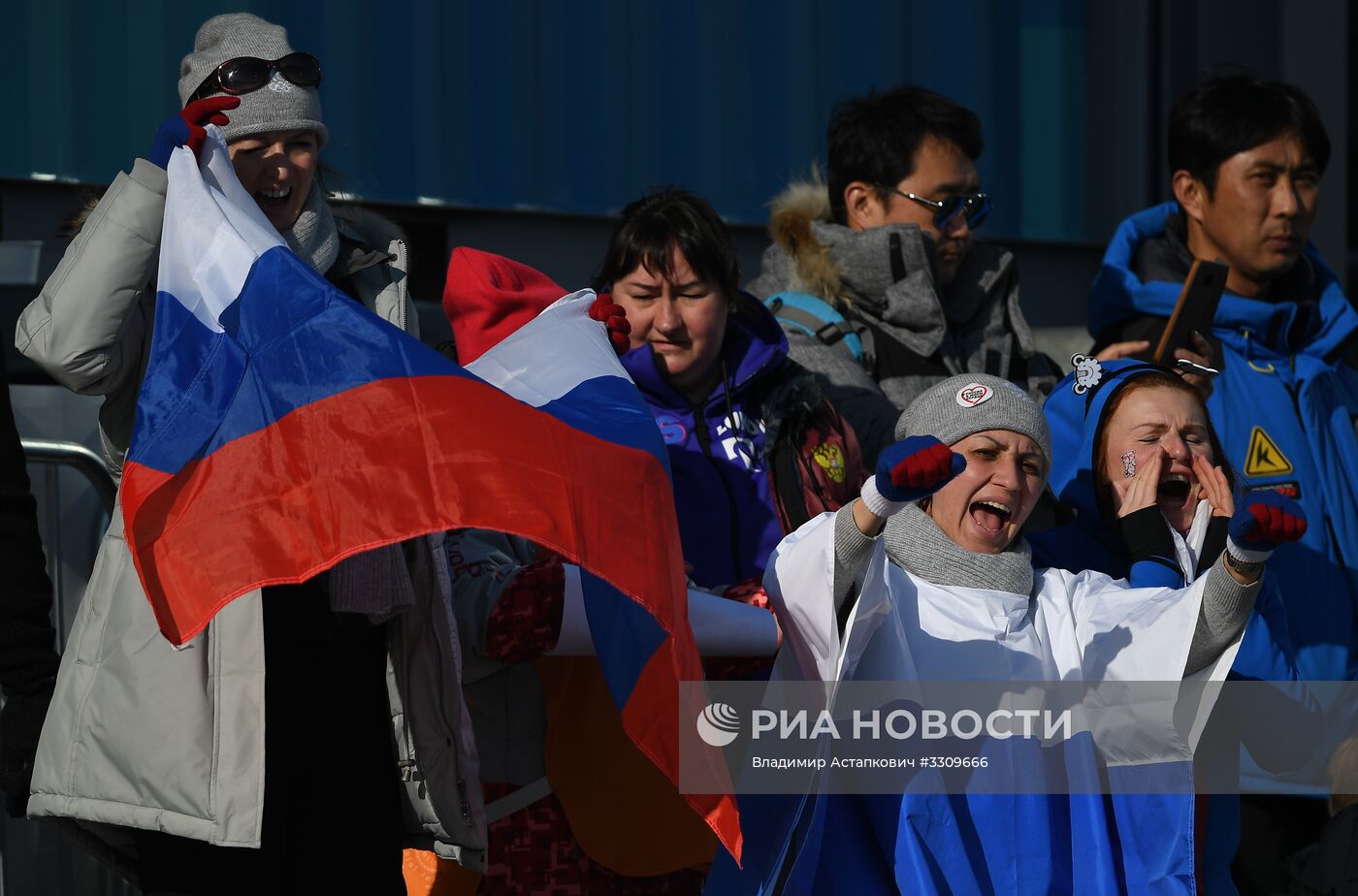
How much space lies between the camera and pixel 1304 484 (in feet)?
14.2

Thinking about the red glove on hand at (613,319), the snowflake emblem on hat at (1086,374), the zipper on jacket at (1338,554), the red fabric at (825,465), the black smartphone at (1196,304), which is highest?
the red glove on hand at (613,319)

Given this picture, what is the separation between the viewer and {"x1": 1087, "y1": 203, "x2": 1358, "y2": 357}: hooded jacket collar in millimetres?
4566

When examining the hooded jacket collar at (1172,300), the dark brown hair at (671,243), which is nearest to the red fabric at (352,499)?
the dark brown hair at (671,243)

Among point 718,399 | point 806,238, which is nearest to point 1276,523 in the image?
point 718,399

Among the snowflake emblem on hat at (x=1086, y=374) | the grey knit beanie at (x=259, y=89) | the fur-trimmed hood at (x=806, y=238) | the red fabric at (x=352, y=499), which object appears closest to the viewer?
the red fabric at (x=352, y=499)

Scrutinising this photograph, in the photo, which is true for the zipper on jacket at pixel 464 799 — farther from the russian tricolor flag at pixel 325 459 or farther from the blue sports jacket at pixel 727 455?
the blue sports jacket at pixel 727 455

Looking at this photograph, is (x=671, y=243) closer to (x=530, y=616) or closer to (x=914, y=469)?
(x=530, y=616)

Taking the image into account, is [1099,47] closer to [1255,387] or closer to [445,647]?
[1255,387]

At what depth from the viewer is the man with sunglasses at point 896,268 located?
442 centimetres

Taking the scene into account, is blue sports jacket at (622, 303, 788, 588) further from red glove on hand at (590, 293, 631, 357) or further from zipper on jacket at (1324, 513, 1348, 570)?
zipper on jacket at (1324, 513, 1348, 570)

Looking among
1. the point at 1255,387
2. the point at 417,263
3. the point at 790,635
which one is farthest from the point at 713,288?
the point at 417,263

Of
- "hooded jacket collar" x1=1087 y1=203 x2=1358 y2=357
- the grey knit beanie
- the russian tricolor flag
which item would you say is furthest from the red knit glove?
"hooded jacket collar" x1=1087 y1=203 x2=1358 y2=357

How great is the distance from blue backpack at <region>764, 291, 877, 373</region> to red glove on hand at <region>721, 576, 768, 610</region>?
1.06 metres

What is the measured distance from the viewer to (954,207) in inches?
179
